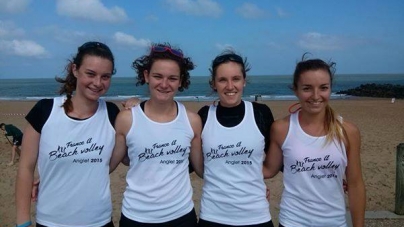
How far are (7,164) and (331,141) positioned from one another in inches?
351

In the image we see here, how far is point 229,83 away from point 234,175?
2.45 feet

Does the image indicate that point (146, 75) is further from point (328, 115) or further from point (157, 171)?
point (328, 115)

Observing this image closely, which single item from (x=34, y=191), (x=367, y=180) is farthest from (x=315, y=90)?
(x=367, y=180)

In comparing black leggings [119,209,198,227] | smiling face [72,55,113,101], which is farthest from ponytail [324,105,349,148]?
smiling face [72,55,113,101]

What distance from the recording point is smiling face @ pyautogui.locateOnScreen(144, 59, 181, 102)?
3.13 metres

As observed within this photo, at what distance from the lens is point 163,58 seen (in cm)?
317

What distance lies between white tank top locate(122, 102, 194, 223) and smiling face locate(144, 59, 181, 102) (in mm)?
205

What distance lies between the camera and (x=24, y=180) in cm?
292

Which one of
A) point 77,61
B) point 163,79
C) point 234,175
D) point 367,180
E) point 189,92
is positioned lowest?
point 189,92

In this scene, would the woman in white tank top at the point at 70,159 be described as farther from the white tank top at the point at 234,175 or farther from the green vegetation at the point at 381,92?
the green vegetation at the point at 381,92

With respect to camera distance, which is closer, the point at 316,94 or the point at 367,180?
the point at 316,94

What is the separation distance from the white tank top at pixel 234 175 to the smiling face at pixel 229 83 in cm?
18

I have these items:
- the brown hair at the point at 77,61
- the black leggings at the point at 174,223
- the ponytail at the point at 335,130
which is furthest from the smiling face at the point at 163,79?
the ponytail at the point at 335,130

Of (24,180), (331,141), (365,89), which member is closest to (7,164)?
(24,180)
